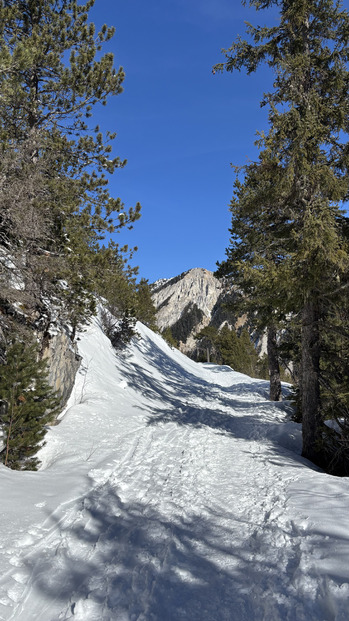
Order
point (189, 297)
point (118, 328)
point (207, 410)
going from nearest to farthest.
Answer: point (207, 410)
point (118, 328)
point (189, 297)

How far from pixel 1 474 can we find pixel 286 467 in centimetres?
463

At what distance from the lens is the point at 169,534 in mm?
3584

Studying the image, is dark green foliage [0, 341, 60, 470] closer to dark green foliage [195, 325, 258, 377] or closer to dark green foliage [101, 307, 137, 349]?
dark green foliage [101, 307, 137, 349]

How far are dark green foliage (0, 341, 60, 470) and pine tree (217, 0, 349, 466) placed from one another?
15.9ft

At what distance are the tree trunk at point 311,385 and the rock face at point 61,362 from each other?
5.60 metres

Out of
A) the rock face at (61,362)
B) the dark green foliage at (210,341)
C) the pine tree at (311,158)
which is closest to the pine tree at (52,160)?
the rock face at (61,362)

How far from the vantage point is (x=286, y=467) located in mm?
5957

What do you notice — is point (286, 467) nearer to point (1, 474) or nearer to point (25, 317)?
point (1, 474)

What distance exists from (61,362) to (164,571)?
248 inches

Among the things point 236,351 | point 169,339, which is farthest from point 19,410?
point 236,351

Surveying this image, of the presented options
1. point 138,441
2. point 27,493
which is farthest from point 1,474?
point 138,441

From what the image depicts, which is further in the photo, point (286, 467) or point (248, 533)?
point (286, 467)

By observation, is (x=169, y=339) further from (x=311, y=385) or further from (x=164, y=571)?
(x=164, y=571)

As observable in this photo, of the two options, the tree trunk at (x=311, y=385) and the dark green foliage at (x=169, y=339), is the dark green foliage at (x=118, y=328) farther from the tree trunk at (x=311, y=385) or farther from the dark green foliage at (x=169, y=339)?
the dark green foliage at (x=169, y=339)
